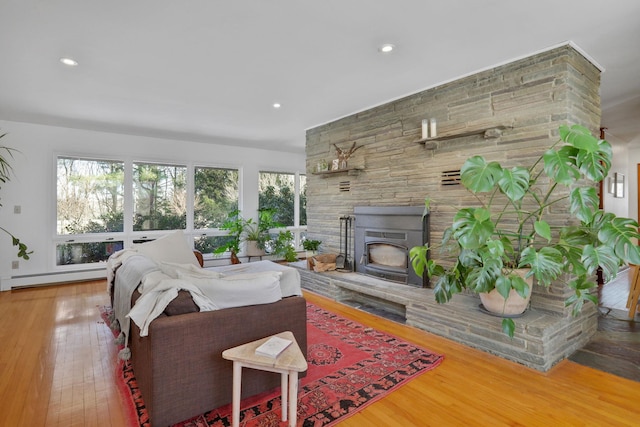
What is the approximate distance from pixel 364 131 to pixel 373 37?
1.94 metres

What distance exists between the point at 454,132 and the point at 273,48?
75.4 inches

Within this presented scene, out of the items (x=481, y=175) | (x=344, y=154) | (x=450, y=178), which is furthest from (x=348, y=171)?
(x=481, y=175)

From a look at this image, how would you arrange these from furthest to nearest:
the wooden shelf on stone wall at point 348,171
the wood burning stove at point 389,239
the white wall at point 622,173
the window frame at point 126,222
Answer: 1. the white wall at point 622,173
2. the window frame at point 126,222
3. the wooden shelf on stone wall at point 348,171
4. the wood burning stove at point 389,239

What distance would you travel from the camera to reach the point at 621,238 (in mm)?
2092

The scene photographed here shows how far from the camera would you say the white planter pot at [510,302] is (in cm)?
261

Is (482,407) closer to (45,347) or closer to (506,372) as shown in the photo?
(506,372)

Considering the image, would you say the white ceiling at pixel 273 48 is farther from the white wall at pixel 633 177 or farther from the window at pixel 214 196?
the white wall at pixel 633 177

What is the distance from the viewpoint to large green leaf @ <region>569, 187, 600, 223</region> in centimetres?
223

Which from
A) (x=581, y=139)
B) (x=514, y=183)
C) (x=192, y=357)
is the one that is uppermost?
(x=581, y=139)

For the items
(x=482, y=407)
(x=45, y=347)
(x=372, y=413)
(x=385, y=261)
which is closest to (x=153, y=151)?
(x=45, y=347)

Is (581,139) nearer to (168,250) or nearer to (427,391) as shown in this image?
(427,391)

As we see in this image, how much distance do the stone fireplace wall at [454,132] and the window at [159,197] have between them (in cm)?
296

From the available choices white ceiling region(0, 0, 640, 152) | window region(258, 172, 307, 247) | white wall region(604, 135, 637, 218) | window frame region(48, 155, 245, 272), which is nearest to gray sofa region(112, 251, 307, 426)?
white ceiling region(0, 0, 640, 152)

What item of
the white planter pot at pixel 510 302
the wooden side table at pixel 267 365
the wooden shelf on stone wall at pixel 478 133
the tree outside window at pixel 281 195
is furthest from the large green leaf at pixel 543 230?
the tree outside window at pixel 281 195
